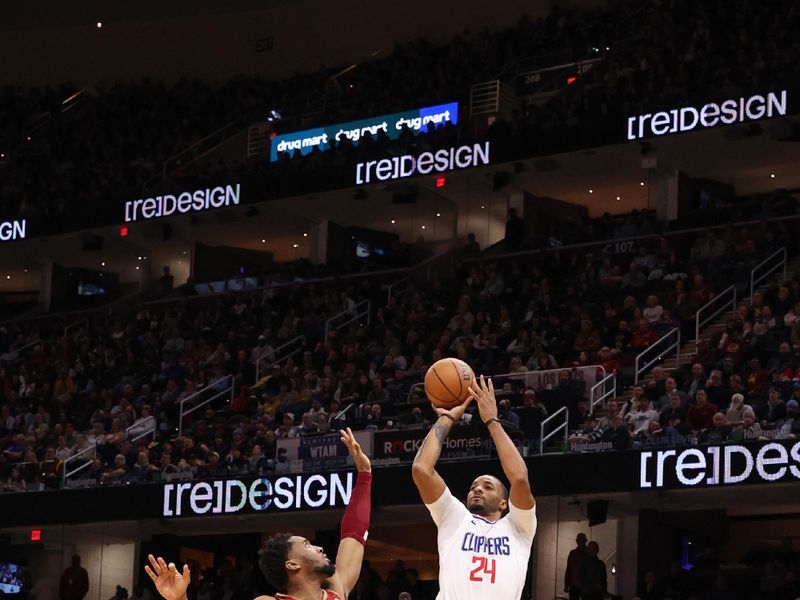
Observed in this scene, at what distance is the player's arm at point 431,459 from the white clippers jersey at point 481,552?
3.3 inches

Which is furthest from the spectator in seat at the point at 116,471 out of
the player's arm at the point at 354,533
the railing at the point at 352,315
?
the player's arm at the point at 354,533

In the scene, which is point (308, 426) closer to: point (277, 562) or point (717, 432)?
point (717, 432)

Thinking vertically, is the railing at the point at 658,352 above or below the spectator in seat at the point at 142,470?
above

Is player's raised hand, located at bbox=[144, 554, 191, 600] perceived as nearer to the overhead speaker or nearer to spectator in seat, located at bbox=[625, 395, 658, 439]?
spectator in seat, located at bbox=[625, 395, 658, 439]

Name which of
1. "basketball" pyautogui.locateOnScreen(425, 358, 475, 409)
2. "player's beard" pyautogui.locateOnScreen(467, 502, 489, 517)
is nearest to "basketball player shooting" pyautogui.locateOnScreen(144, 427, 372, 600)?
"player's beard" pyautogui.locateOnScreen(467, 502, 489, 517)

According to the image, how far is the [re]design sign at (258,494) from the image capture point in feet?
70.4

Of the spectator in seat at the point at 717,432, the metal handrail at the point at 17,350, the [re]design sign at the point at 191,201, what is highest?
the [re]design sign at the point at 191,201

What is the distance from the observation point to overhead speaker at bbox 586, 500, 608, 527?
2136cm

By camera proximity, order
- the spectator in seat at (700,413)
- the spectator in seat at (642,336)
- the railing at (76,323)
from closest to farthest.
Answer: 1. the spectator in seat at (700,413)
2. the spectator in seat at (642,336)
3. the railing at (76,323)

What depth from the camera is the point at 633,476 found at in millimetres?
19812

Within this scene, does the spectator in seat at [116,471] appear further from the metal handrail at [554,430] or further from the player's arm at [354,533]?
the player's arm at [354,533]

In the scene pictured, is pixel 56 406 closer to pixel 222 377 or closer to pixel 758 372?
pixel 222 377

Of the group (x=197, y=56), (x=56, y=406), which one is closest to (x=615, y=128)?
(x=56, y=406)

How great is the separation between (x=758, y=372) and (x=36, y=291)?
75.2ft
